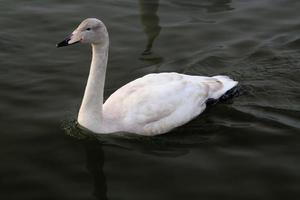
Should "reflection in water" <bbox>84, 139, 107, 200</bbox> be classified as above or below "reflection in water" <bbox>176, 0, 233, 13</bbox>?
below

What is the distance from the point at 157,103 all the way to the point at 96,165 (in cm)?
129

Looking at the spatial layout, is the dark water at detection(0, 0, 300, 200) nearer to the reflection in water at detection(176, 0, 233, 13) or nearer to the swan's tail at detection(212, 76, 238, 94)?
the reflection in water at detection(176, 0, 233, 13)

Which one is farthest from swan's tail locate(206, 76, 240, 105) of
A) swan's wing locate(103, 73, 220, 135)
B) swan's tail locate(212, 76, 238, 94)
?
Answer: swan's wing locate(103, 73, 220, 135)

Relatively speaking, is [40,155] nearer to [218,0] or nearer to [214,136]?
[214,136]

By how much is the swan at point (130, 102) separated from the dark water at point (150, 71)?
18cm

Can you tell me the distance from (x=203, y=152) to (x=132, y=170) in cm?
104

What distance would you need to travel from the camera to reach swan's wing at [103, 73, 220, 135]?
8180mm

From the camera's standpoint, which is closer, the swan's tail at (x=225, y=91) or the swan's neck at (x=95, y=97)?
the swan's neck at (x=95, y=97)

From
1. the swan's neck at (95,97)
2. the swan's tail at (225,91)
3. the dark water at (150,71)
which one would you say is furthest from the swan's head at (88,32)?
the swan's tail at (225,91)

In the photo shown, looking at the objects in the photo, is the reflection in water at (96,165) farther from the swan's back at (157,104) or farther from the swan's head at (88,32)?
the swan's head at (88,32)

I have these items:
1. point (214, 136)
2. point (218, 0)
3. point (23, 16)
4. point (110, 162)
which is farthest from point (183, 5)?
point (110, 162)

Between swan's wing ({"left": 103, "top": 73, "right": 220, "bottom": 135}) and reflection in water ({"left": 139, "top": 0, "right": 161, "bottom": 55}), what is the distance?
2.70 meters

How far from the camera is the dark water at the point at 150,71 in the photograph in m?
7.28

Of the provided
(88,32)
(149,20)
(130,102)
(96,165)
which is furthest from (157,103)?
(149,20)
